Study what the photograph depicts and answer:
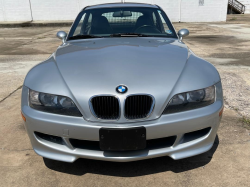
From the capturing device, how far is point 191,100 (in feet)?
6.74

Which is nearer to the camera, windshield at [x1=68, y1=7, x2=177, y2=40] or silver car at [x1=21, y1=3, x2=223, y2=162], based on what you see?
silver car at [x1=21, y1=3, x2=223, y2=162]

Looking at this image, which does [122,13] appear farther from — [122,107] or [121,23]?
[122,107]

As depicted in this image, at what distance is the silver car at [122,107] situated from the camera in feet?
6.30

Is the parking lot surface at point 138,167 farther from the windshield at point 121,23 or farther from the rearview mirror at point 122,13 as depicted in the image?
the rearview mirror at point 122,13

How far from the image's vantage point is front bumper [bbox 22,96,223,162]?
1.92 meters

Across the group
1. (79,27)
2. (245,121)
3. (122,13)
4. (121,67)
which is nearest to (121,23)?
(122,13)

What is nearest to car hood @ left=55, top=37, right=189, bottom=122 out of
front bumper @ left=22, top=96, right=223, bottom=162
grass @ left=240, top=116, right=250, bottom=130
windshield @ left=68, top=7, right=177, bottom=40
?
front bumper @ left=22, top=96, right=223, bottom=162

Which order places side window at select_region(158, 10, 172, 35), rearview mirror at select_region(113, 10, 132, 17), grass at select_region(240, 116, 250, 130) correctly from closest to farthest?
grass at select_region(240, 116, 250, 130) → side window at select_region(158, 10, 172, 35) → rearview mirror at select_region(113, 10, 132, 17)

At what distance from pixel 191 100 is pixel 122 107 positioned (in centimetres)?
59

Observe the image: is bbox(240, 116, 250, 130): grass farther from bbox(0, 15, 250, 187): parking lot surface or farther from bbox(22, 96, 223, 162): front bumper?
bbox(22, 96, 223, 162): front bumper

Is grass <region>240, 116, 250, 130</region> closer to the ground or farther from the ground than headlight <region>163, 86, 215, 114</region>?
closer to the ground

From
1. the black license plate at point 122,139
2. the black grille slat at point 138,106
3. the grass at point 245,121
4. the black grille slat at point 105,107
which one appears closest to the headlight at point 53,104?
the black grille slat at point 105,107

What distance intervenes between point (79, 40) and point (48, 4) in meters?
21.1

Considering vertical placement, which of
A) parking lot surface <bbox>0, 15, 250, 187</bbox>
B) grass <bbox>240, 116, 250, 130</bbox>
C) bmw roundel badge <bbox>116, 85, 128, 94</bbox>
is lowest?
grass <bbox>240, 116, 250, 130</bbox>
